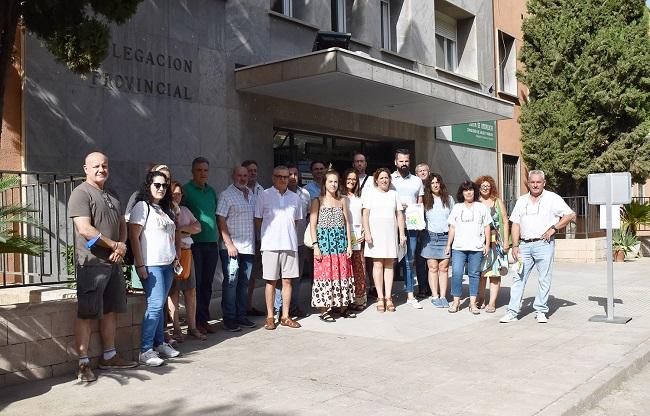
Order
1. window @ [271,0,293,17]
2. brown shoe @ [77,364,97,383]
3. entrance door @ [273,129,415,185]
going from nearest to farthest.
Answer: brown shoe @ [77,364,97,383]
window @ [271,0,293,17]
entrance door @ [273,129,415,185]

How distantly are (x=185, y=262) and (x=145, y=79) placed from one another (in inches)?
149

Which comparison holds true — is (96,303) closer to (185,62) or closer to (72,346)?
(72,346)

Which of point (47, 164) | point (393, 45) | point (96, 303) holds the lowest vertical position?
point (96, 303)

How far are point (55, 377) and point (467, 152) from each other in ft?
44.2

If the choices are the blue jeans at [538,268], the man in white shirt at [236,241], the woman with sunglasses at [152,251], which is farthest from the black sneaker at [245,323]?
the blue jeans at [538,268]

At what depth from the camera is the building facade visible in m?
8.38

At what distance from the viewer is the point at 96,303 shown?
5410 mm

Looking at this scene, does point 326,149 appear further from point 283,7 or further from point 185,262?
point 185,262

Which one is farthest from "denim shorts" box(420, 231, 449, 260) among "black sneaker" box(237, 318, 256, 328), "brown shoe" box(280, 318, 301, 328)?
"black sneaker" box(237, 318, 256, 328)

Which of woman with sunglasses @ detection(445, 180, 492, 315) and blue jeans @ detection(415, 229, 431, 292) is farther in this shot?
blue jeans @ detection(415, 229, 431, 292)

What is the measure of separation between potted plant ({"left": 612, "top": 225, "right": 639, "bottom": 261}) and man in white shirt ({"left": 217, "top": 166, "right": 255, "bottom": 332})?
12.4 m

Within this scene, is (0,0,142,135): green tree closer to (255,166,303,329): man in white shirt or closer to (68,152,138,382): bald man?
(68,152,138,382): bald man

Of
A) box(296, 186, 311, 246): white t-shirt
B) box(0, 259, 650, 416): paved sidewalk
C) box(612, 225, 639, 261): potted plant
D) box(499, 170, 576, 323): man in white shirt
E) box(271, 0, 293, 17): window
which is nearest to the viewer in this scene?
box(0, 259, 650, 416): paved sidewalk

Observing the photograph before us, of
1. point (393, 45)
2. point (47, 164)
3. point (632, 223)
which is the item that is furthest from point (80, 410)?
point (632, 223)
